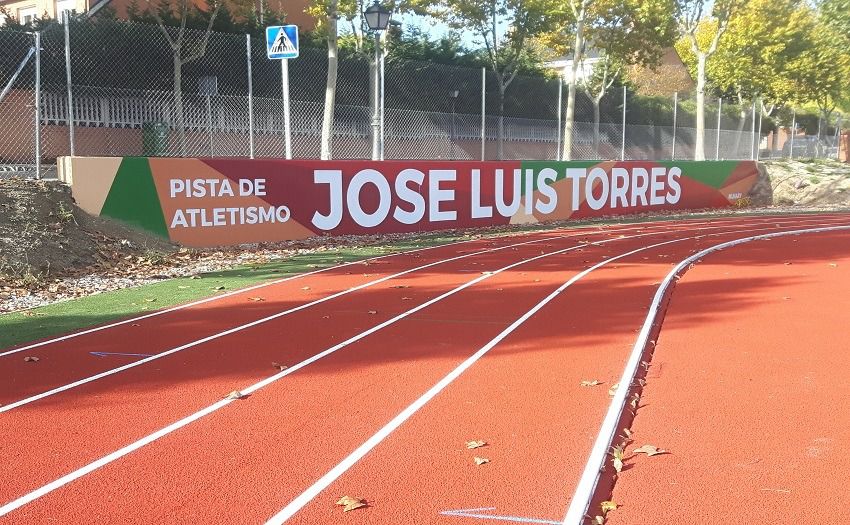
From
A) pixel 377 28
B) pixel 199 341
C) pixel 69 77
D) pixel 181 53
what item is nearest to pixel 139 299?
pixel 199 341

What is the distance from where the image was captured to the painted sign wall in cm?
1380

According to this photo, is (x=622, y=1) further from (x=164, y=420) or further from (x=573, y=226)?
(x=164, y=420)

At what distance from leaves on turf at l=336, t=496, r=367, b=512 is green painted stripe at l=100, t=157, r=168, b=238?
10693 mm

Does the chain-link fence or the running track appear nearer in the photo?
the running track

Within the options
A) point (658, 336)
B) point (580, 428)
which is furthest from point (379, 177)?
point (580, 428)

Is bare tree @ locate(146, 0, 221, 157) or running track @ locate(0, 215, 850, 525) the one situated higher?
bare tree @ locate(146, 0, 221, 157)

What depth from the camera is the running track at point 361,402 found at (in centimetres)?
421

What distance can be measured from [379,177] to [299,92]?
7.14 meters

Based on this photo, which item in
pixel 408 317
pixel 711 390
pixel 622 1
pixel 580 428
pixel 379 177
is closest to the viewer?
pixel 580 428

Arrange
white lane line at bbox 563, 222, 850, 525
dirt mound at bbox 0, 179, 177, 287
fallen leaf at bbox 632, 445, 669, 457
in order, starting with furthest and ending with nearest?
dirt mound at bbox 0, 179, 177, 287 < fallen leaf at bbox 632, 445, 669, 457 < white lane line at bbox 563, 222, 850, 525

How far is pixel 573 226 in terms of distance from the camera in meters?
20.9

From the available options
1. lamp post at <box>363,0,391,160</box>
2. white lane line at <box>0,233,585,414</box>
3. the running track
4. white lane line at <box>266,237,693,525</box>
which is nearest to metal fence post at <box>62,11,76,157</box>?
the running track

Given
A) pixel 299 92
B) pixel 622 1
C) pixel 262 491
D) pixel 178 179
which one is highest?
pixel 622 1

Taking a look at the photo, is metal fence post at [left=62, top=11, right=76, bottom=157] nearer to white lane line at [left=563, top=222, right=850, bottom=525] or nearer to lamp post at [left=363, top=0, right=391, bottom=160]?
lamp post at [left=363, top=0, right=391, bottom=160]
